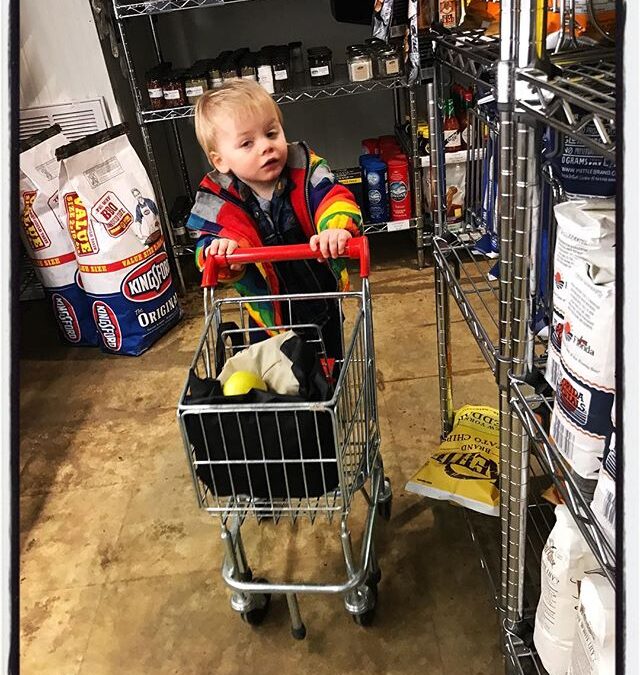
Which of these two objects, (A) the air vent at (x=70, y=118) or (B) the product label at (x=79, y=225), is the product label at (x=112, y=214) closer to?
(B) the product label at (x=79, y=225)

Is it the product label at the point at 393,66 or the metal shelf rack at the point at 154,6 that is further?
the product label at the point at 393,66

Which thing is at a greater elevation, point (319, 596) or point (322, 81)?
point (322, 81)

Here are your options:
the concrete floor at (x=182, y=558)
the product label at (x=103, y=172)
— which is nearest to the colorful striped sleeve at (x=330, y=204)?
the concrete floor at (x=182, y=558)

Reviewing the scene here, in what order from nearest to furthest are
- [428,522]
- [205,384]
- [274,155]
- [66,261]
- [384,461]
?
[205,384] → [274,155] → [428,522] → [384,461] → [66,261]

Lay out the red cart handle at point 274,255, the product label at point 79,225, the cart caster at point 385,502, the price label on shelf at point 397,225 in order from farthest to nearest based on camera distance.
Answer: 1. the price label on shelf at point 397,225
2. the product label at point 79,225
3. the cart caster at point 385,502
4. the red cart handle at point 274,255

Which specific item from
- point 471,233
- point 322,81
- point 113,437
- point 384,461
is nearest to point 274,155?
point 471,233

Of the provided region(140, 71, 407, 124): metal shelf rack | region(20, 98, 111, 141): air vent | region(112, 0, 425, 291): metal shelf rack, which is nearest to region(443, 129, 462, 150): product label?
region(112, 0, 425, 291): metal shelf rack

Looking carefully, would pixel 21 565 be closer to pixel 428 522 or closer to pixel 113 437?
pixel 113 437

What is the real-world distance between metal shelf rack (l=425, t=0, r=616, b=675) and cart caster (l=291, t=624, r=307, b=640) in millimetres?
442

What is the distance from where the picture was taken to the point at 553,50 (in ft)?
2.94

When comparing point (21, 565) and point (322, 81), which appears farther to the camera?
point (322, 81)

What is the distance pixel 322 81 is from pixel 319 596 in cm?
214

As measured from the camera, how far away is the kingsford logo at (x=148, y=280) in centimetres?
266

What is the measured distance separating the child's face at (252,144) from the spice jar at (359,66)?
4.46 feet
